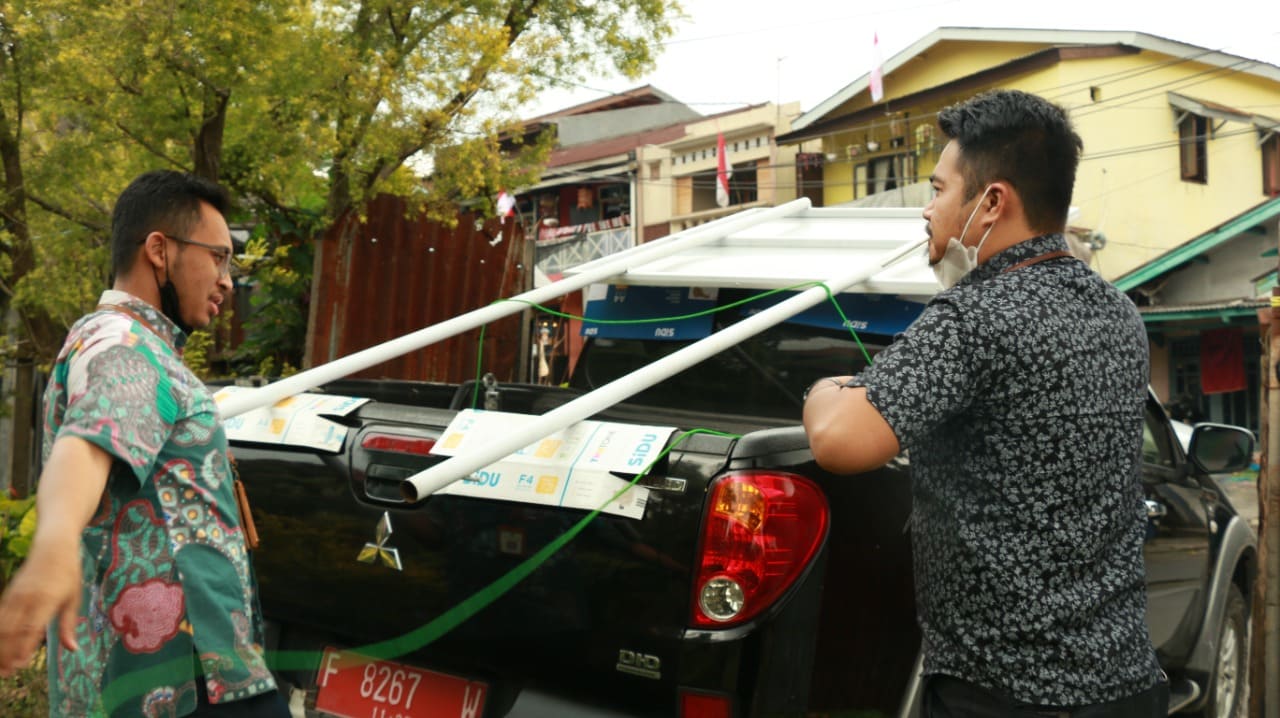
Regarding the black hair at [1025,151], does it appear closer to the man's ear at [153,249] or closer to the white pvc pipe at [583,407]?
the white pvc pipe at [583,407]

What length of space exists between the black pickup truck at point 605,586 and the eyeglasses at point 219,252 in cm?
66

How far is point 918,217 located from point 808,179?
76.8 feet

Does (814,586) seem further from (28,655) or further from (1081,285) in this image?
(28,655)

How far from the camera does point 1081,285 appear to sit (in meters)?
1.90

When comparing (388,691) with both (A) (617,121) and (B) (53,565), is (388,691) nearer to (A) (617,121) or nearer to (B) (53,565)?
(B) (53,565)

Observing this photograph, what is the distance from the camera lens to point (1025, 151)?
6.28 feet

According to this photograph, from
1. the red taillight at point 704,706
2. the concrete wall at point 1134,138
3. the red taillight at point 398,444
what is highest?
the concrete wall at point 1134,138

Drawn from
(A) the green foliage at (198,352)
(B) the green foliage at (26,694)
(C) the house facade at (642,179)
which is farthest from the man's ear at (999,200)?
(C) the house facade at (642,179)

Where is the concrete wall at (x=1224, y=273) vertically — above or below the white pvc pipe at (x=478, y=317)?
above

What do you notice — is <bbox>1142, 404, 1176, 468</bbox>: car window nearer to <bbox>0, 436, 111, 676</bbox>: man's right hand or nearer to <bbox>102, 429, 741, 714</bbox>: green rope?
<bbox>102, 429, 741, 714</bbox>: green rope

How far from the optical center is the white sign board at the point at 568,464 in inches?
92.2

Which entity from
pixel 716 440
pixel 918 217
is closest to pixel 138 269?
pixel 716 440

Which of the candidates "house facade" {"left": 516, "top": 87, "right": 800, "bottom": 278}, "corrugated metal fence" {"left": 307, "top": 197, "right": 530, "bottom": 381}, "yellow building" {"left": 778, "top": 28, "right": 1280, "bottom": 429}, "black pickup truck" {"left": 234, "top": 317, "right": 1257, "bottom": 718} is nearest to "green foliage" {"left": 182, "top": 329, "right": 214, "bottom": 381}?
"corrugated metal fence" {"left": 307, "top": 197, "right": 530, "bottom": 381}

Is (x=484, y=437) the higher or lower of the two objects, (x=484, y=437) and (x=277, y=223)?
the lower
